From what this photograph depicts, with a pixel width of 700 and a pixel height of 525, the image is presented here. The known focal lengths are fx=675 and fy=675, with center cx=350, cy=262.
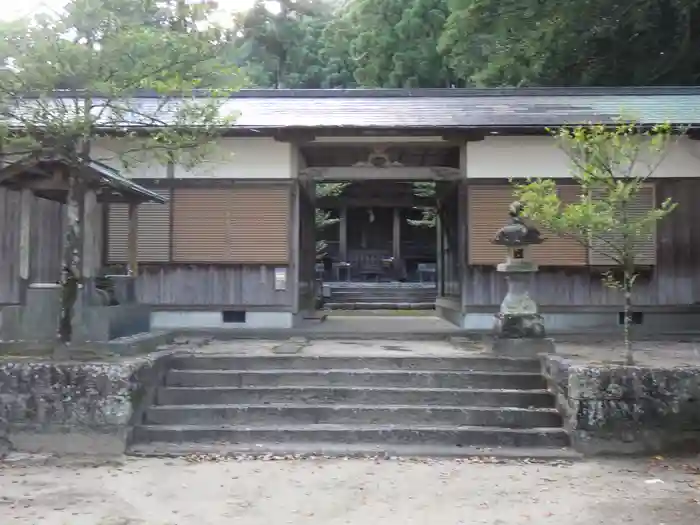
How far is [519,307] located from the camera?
8.85 meters

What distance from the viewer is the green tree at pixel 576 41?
17297mm

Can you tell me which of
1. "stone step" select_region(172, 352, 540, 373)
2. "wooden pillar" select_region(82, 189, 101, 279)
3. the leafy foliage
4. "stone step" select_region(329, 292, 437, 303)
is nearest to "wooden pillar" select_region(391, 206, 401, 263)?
"stone step" select_region(329, 292, 437, 303)

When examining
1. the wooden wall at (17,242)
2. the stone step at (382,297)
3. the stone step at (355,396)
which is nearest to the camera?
the stone step at (355,396)

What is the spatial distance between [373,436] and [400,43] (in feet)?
62.5

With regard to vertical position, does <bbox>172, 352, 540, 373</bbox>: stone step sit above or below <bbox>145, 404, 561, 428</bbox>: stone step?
Answer: above

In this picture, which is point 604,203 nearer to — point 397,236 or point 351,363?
point 351,363

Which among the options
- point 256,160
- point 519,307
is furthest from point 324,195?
point 519,307

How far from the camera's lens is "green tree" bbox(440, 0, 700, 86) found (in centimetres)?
1730

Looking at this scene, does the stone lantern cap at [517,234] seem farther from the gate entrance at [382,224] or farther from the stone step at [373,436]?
the gate entrance at [382,224]

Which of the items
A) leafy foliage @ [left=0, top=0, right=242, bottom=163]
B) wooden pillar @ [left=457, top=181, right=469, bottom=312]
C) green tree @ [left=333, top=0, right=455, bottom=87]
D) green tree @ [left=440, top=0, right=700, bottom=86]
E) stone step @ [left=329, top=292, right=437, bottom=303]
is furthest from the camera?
green tree @ [left=333, top=0, right=455, bottom=87]

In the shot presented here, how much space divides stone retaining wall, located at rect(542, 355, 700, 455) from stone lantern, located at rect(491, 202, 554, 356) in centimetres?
156

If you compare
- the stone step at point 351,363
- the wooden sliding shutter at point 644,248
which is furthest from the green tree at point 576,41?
the stone step at point 351,363

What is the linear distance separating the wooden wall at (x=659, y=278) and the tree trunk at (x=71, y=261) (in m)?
6.55

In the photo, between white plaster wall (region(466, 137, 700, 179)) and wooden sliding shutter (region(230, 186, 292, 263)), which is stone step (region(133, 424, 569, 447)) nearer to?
wooden sliding shutter (region(230, 186, 292, 263))
